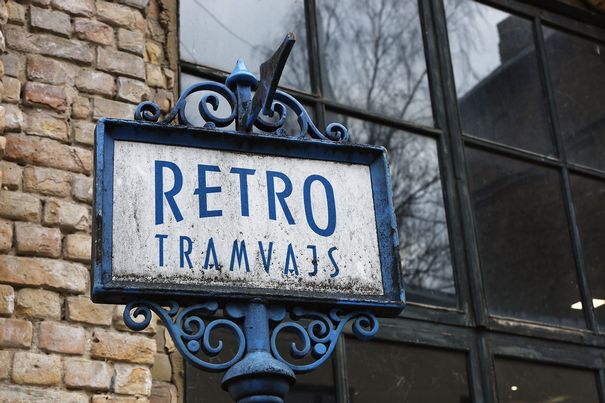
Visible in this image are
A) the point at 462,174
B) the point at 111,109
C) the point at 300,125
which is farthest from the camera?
the point at 462,174

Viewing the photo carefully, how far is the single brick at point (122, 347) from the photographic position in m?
4.51

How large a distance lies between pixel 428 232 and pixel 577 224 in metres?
1.24

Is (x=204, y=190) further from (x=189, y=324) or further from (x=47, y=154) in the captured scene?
(x=47, y=154)

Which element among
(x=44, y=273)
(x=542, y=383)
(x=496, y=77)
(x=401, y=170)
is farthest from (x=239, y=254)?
(x=496, y=77)

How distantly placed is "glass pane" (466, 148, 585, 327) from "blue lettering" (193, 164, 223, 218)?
358 cm

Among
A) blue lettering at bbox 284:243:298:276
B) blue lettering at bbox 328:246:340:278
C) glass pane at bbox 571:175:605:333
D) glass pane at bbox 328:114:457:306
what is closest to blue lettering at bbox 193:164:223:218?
blue lettering at bbox 284:243:298:276

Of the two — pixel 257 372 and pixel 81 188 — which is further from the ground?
pixel 81 188

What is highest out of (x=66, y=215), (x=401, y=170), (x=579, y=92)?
(x=579, y=92)

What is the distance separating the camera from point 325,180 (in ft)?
10.1

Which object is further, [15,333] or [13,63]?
[13,63]

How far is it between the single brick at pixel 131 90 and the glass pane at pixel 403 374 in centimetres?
168

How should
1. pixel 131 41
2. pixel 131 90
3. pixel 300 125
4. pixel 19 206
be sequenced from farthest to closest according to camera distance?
1. pixel 131 41
2. pixel 131 90
3. pixel 19 206
4. pixel 300 125

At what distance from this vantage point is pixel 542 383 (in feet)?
20.0

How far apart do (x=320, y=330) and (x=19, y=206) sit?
6.98 feet
